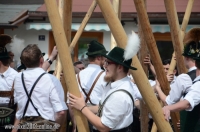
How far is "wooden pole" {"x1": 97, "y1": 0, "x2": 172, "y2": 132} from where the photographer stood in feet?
11.2

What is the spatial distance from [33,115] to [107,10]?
59.2 inches

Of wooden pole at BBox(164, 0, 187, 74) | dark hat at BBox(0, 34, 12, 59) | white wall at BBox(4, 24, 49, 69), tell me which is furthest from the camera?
white wall at BBox(4, 24, 49, 69)

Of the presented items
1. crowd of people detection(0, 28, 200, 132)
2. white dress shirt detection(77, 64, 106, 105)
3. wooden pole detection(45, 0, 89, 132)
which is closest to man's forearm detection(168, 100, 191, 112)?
crowd of people detection(0, 28, 200, 132)

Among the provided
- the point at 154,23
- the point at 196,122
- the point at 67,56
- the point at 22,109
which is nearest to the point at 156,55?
the point at 196,122

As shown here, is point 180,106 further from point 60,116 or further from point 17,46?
point 17,46

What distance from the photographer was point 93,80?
18.2 ft

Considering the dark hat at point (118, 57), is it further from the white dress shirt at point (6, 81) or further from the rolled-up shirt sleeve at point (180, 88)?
the white dress shirt at point (6, 81)

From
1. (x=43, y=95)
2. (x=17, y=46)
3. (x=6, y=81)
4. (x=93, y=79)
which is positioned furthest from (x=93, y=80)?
(x=17, y=46)

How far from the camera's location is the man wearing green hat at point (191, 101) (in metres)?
3.95

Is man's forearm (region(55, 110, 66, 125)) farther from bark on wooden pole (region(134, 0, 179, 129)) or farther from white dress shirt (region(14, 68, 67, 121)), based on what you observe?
bark on wooden pole (region(134, 0, 179, 129))

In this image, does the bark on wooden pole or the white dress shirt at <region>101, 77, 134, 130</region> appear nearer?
the white dress shirt at <region>101, 77, 134, 130</region>

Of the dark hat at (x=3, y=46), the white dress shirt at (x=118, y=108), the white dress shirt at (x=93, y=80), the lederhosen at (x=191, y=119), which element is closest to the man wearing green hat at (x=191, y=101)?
the lederhosen at (x=191, y=119)

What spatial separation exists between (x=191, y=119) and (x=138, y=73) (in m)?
1.15

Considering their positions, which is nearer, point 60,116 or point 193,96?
point 193,96
